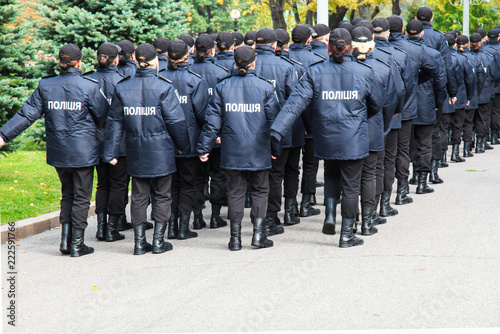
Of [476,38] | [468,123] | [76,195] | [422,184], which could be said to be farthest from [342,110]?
[476,38]

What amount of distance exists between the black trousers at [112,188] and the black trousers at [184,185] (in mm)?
582

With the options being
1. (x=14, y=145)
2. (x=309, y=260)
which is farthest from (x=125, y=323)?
(x=14, y=145)

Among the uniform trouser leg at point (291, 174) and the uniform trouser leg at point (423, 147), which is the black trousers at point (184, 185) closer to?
the uniform trouser leg at point (291, 174)

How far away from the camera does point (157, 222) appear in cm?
744

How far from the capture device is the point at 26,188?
1082 cm

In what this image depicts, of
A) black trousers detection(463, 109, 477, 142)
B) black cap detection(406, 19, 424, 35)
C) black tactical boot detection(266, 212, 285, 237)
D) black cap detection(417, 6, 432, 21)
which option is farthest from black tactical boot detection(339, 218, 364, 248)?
black trousers detection(463, 109, 477, 142)

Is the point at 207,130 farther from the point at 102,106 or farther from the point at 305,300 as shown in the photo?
the point at 305,300

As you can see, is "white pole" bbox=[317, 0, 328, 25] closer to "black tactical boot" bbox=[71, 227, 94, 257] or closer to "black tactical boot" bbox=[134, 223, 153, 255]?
"black tactical boot" bbox=[134, 223, 153, 255]

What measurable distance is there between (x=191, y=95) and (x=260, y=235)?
6.11 ft

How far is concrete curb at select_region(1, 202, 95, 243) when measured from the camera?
8069 millimetres

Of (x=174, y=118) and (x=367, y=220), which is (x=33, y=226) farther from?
(x=367, y=220)

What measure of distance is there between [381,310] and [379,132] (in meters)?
3.08

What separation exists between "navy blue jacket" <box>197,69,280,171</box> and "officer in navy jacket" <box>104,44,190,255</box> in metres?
0.34

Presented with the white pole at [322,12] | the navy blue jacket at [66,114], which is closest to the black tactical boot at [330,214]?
the navy blue jacket at [66,114]
